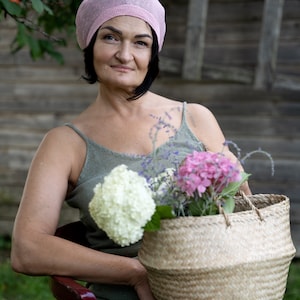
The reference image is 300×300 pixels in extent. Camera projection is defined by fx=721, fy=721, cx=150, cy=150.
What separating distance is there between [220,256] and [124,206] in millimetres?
271

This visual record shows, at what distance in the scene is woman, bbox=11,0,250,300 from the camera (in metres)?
2.20

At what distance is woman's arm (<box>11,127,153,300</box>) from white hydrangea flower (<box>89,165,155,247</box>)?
400mm

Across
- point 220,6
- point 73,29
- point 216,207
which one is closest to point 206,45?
point 220,6

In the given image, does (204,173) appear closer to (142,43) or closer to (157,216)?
(157,216)

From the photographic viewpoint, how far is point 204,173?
178cm

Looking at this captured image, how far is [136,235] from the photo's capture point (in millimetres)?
1802

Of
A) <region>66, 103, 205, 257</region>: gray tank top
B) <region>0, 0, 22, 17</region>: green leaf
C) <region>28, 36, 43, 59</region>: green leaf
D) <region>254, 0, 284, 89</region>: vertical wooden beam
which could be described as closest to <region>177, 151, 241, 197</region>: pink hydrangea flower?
<region>66, 103, 205, 257</region>: gray tank top

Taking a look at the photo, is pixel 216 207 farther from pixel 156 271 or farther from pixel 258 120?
pixel 258 120

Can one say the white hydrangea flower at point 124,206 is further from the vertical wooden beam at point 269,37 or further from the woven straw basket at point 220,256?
the vertical wooden beam at point 269,37

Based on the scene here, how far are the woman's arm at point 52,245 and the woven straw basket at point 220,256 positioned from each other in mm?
313

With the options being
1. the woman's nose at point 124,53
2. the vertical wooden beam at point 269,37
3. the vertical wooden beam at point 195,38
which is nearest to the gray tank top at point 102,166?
the woman's nose at point 124,53

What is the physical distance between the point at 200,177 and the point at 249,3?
433 centimetres

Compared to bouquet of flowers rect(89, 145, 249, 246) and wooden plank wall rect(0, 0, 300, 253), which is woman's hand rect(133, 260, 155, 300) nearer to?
bouquet of flowers rect(89, 145, 249, 246)

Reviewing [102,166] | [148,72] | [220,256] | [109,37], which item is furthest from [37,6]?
[220,256]
